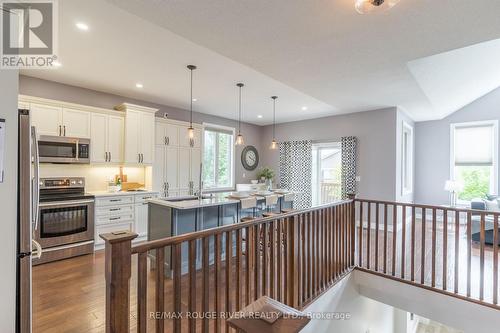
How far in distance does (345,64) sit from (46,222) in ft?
15.2

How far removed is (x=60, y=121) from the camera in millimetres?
3984

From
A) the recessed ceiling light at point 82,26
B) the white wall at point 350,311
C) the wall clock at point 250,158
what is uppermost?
the recessed ceiling light at point 82,26

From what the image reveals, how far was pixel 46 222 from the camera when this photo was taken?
11.6 ft

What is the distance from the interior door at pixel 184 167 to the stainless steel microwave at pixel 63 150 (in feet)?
5.97

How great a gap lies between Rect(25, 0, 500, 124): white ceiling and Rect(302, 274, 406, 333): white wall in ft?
9.29

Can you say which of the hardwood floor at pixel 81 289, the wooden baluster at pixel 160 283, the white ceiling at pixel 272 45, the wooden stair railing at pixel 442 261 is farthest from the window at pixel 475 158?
the wooden baluster at pixel 160 283

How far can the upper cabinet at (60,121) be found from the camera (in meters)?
3.78

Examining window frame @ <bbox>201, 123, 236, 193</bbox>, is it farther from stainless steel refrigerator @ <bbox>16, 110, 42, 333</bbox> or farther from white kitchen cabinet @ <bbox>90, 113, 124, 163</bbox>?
stainless steel refrigerator @ <bbox>16, 110, 42, 333</bbox>

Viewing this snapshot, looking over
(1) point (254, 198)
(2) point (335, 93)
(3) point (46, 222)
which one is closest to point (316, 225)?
(1) point (254, 198)

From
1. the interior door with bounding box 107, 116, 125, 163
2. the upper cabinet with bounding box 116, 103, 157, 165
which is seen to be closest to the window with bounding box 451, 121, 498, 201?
the upper cabinet with bounding box 116, 103, 157, 165

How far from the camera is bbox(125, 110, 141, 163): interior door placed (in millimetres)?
4660

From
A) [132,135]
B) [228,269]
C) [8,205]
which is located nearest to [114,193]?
[132,135]

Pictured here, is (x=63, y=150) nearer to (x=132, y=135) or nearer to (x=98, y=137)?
(x=98, y=137)

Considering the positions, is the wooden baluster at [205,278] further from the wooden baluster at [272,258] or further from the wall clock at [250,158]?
the wall clock at [250,158]
